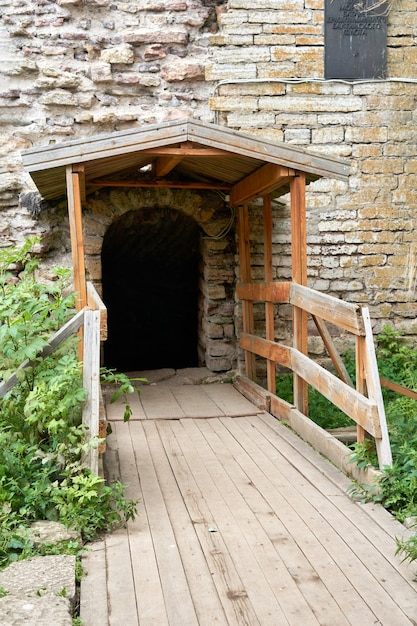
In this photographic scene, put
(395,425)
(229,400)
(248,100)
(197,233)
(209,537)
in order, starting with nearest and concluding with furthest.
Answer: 1. (209,537)
2. (395,425)
3. (229,400)
4. (248,100)
5. (197,233)

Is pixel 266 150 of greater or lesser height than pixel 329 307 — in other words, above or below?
above

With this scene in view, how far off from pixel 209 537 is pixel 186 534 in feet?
0.42

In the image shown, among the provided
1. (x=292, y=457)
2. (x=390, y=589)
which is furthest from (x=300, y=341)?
(x=390, y=589)

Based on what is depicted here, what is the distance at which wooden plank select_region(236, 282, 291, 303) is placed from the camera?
5973 millimetres

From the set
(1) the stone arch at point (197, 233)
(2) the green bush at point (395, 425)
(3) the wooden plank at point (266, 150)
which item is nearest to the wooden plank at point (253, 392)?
(2) the green bush at point (395, 425)

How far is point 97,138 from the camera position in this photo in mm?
5312

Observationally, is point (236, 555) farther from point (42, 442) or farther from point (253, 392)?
point (253, 392)

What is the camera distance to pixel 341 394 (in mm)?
4680

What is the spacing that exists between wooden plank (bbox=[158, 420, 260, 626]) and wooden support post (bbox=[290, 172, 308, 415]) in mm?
1020

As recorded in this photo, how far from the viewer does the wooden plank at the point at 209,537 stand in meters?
3.00

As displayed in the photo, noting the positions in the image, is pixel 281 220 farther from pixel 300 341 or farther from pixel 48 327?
pixel 48 327

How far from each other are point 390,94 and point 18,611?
20.4 ft

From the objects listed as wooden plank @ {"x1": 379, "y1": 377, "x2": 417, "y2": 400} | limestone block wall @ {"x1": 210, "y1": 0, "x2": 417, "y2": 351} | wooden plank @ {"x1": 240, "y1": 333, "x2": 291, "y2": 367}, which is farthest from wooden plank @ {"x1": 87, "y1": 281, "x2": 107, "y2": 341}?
wooden plank @ {"x1": 379, "y1": 377, "x2": 417, "y2": 400}

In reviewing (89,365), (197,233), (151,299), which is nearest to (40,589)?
(89,365)
